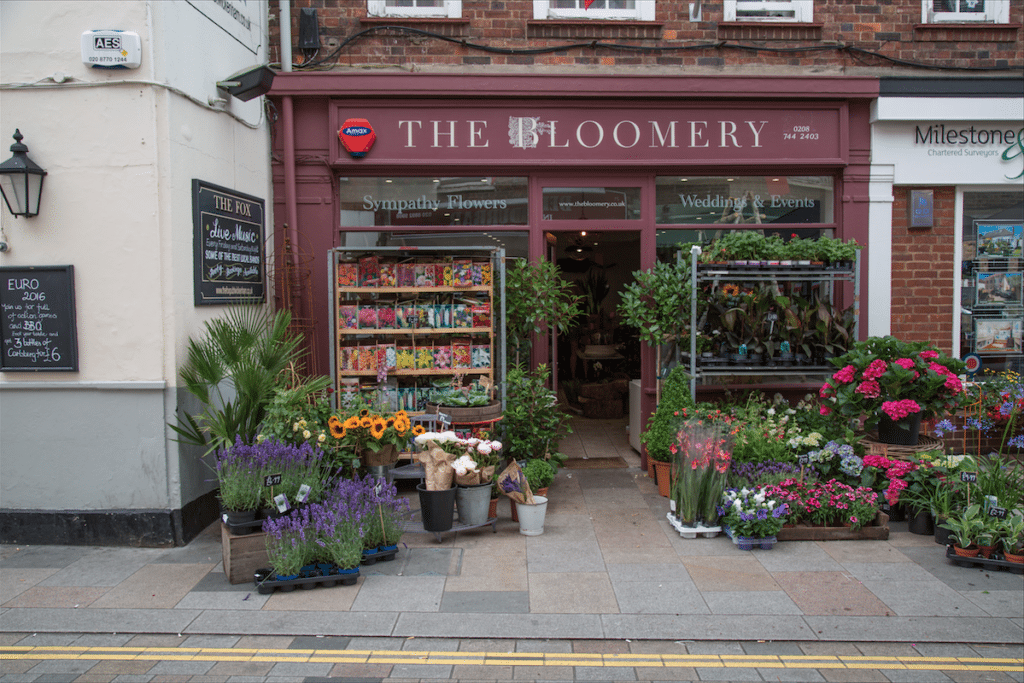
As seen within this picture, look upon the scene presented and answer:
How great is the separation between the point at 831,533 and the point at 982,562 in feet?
3.48

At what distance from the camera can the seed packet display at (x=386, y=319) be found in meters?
7.39

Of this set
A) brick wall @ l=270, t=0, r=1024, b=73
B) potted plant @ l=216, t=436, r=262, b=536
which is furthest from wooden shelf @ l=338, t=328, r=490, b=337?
brick wall @ l=270, t=0, r=1024, b=73

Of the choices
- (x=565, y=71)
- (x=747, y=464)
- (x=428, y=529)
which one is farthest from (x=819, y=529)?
(x=565, y=71)

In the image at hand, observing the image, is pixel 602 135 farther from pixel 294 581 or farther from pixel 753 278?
pixel 294 581

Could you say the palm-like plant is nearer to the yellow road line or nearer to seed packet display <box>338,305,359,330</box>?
seed packet display <box>338,305,359,330</box>

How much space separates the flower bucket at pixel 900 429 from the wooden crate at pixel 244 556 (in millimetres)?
5419

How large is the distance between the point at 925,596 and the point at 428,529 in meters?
3.72

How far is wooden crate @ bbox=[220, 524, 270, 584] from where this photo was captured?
202 inches

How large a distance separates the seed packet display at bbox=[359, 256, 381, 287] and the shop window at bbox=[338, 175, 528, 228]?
0.72 meters

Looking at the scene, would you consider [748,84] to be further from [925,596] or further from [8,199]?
[8,199]

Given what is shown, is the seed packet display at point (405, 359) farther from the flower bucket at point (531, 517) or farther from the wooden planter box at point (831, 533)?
the wooden planter box at point (831, 533)

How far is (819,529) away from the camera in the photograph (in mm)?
5934

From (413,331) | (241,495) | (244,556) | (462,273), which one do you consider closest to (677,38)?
(462,273)

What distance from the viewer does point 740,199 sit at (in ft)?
26.5
